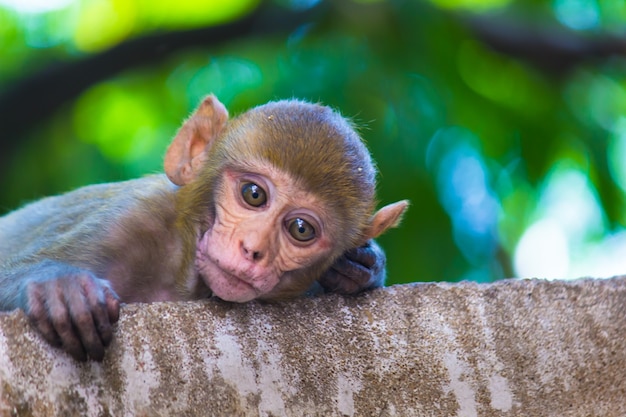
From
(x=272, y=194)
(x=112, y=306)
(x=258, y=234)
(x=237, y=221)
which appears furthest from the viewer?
(x=272, y=194)

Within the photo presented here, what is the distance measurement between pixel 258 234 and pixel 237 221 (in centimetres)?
15

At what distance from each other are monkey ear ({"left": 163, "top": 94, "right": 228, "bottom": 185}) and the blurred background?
3.16 metres

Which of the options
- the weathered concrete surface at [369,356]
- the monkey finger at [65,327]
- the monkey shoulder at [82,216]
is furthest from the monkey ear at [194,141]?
the monkey finger at [65,327]

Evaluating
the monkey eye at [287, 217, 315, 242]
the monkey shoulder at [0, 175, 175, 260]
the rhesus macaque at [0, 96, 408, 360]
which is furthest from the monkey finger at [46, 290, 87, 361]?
the monkey eye at [287, 217, 315, 242]

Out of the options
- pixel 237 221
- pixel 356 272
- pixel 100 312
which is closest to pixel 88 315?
pixel 100 312

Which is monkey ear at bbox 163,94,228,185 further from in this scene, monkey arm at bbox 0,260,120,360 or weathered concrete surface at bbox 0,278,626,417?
weathered concrete surface at bbox 0,278,626,417

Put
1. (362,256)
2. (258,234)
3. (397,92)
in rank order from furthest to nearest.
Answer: (397,92), (362,256), (258,234)

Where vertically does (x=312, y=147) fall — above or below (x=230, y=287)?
above

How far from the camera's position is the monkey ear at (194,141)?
15.2 ft

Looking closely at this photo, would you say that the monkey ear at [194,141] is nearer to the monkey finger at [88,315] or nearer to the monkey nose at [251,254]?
the monkey nose at [251,254]

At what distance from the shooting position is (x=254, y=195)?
4164mm

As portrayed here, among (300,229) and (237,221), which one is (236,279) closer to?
(237,221)

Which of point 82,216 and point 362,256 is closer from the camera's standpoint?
point 362,256

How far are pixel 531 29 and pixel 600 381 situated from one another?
5.68 metres
